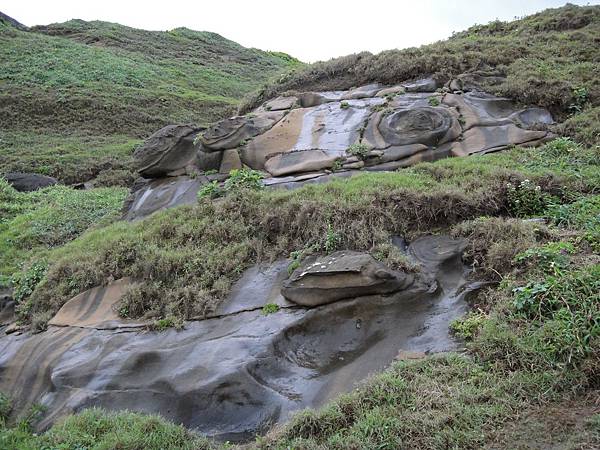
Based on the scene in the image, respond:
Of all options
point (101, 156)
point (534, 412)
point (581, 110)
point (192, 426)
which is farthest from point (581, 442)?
point (101, 156)

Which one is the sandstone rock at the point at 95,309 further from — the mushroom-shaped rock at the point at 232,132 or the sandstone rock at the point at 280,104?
the sandstone rock at the point at 280,104

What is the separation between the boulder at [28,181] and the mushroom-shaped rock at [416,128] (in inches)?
420

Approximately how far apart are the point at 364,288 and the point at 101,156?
1411 centimetres

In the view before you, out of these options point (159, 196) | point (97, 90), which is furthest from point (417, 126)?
point (97, 90)

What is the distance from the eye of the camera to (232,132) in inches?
403

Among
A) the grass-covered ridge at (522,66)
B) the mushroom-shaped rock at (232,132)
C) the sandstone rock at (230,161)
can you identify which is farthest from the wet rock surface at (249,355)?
the grass-covered ridge at (522,66)

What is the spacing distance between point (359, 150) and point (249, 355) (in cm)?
473

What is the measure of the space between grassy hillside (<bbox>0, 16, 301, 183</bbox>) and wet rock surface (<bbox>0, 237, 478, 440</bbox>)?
36.0 feet

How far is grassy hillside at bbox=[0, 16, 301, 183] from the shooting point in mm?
17781

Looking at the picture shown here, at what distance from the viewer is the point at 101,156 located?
17.2 m

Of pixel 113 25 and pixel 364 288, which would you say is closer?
pixel 364 288

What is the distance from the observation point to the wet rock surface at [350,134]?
8.88 m

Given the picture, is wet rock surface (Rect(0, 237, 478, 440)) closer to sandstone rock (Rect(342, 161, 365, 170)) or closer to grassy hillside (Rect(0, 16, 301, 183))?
sandstone rock (Rect(342, 161, 365, 170))

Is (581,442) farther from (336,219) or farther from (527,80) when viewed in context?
(527,80)
